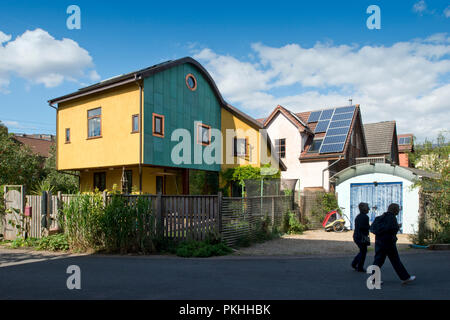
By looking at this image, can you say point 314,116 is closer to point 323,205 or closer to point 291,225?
point 323,205

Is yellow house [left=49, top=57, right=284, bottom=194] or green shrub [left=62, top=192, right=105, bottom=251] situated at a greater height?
yellow house [left=49, top=57, right=284, bottom=194]

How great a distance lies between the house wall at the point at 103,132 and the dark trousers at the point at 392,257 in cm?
1212

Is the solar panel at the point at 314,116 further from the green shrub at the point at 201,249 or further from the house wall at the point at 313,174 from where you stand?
the green shrub at the point at 201,249

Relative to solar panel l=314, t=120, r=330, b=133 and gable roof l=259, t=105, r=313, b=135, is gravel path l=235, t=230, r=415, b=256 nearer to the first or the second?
gable roof l=259, t=105, r=313, b=135

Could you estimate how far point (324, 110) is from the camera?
95.0 ft

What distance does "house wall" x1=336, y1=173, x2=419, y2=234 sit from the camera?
16.3m

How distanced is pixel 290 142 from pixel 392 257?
2060 cm

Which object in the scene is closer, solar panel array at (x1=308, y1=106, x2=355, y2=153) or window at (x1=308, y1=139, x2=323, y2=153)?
solar panel array at (x1=308, y1=106, x2=355, y2=153)

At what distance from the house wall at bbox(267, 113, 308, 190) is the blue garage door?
7580mm

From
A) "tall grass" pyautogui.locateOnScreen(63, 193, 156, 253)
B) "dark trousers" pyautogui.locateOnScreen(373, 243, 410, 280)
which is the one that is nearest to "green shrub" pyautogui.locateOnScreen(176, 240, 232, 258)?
"tall grass" pyautogui.locateOnScreen(63, 193, 156, 253)

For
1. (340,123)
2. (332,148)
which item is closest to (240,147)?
(332,148)

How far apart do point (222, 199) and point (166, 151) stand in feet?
25.3

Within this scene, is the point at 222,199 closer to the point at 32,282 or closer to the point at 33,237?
the point at 32,282
